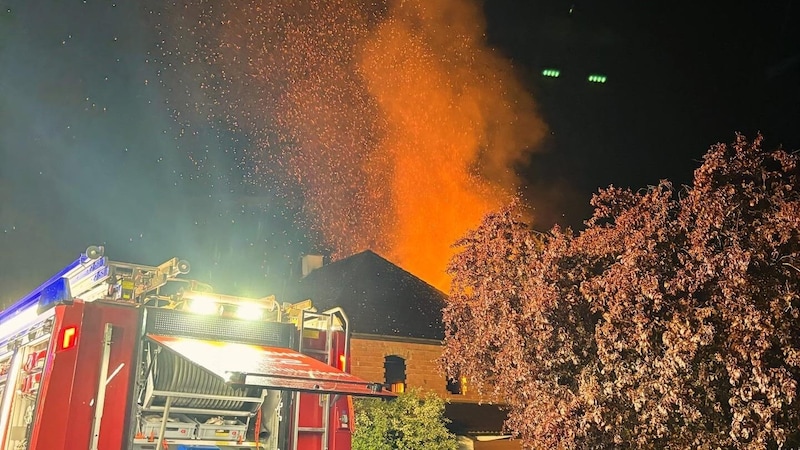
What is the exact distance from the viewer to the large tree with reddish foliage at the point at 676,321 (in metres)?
10.0

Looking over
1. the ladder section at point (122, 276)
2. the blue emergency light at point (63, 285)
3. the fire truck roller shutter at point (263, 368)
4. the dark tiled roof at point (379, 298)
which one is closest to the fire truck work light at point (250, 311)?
the fire truck roller shutter at point (263, 368)

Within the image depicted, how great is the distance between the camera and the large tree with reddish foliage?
33.0ft

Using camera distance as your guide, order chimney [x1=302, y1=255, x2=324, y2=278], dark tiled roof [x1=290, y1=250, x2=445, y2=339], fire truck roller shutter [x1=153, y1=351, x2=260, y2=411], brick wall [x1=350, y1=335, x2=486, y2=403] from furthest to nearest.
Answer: chimney [x1=302, y1=255, x2=324, y2=278] < dark tiled roof [x1=290, y1=250, x2=445, y2=339] < brick wall [x1=350, y1=335, x2=486, y2=403] < fire truck roller shutter [x1=153, y1=351, x2=260, y2=411]

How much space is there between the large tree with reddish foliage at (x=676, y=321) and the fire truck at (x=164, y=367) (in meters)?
5.71

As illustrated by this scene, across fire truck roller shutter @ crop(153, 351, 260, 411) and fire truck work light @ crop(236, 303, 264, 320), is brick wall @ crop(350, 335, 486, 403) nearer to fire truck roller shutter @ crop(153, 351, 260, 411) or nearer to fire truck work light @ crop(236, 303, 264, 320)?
fire truck work light @ crop(236, 303, 264, 320)

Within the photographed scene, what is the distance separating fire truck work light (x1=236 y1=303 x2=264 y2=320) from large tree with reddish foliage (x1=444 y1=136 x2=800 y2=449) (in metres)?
6.28

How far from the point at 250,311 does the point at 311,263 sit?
2828 cm

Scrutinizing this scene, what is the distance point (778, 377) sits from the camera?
31.3 ft

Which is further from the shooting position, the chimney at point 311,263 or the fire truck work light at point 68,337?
the chimney at point 311,263

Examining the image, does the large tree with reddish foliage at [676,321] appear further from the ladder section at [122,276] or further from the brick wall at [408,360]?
the brick wall at [408,360]

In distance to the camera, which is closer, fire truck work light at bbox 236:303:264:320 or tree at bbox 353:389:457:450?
fire truck work light at bbox 236:303:264:320

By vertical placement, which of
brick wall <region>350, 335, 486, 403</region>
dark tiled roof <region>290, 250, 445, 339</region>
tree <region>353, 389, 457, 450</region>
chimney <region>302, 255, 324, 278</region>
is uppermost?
chimney <region>302, 255, 324, 278</region>

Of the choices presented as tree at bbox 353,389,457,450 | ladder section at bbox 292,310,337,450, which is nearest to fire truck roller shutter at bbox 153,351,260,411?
ladder section at bbox 292,310,337,450

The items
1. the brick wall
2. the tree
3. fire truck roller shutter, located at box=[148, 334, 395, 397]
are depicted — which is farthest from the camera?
the brick wall
